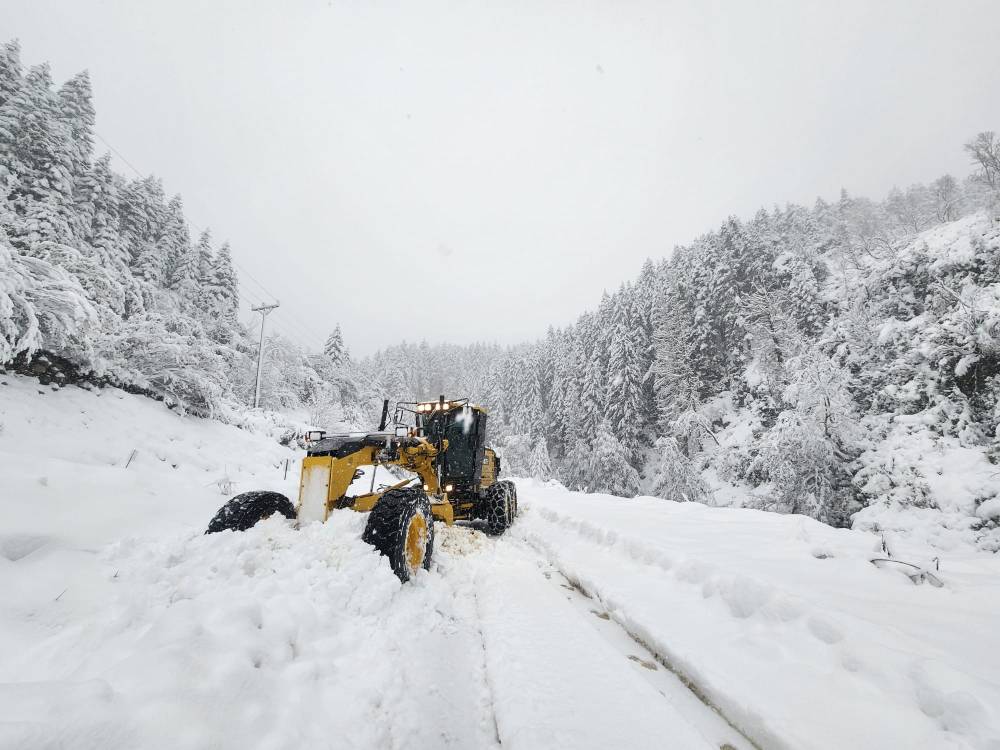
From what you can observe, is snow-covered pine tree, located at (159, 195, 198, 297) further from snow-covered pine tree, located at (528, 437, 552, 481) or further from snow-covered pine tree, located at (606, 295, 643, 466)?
snow-covered pine tree, located at (606, 295, 643, 466)

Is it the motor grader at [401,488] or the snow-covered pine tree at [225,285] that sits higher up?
the snow-covered pine tree at [225,285]

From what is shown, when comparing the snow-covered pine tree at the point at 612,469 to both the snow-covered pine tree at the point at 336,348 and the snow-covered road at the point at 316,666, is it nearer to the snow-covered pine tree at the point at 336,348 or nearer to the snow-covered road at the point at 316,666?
the snow-covered road at the point at 316,666

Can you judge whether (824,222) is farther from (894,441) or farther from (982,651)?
(982,651)

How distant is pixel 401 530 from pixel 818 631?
10.8 feet

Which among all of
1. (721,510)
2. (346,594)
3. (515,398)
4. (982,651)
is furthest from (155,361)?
(515,398)

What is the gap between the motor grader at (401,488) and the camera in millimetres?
4066

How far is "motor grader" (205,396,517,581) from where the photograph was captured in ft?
13.3

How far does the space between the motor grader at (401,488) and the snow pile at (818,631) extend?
213 cm

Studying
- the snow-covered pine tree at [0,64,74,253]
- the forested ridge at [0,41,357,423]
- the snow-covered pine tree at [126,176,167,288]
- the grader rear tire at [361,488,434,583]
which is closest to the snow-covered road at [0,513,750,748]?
Result: the grader rear tire at [361,488,434,583]

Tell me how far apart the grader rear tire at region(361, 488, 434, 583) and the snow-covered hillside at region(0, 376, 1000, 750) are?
0.14 m

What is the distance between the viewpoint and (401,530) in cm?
390

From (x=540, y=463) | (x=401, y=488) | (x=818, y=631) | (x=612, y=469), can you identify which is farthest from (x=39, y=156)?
(x=612, y=469)

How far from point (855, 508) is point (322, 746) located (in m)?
17.0

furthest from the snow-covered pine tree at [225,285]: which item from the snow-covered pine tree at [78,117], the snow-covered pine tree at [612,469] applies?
the snow-covered pine tree at [612,469]
